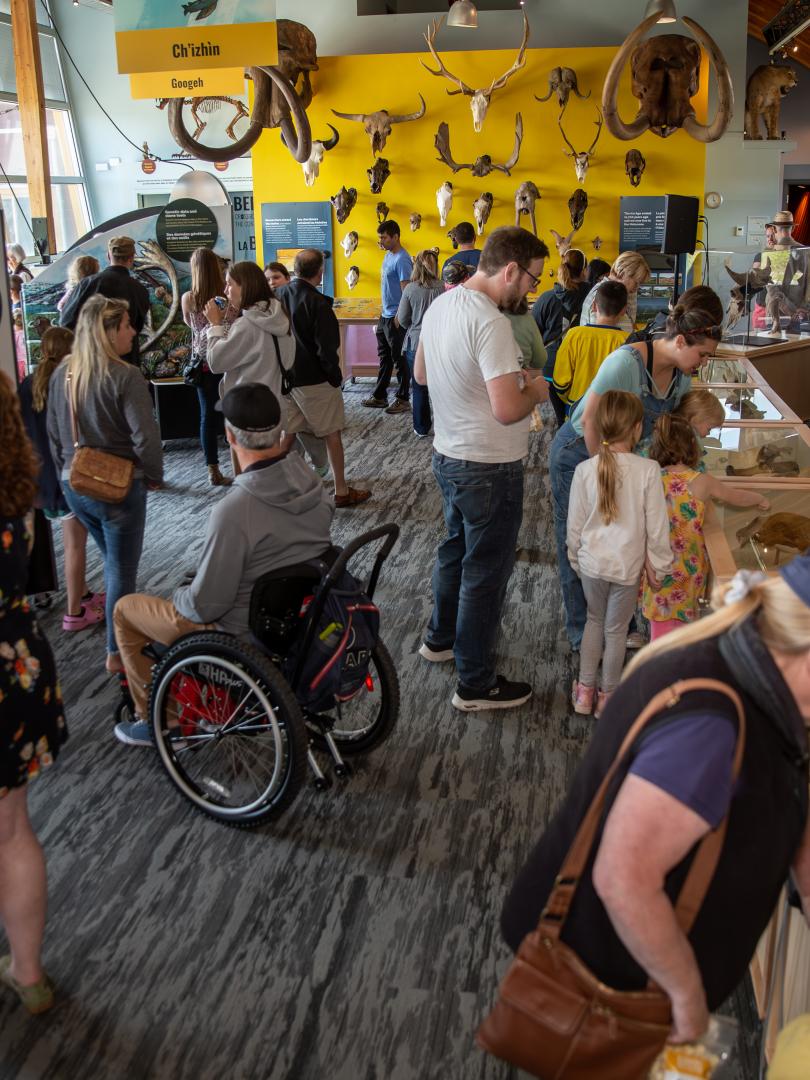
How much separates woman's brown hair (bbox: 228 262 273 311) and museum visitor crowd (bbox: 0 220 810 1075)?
0.01m

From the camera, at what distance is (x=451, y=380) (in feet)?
10.6

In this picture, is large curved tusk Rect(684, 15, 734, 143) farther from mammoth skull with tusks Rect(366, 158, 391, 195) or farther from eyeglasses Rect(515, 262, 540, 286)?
eyeglasses Rect(515, 262, 540, 286)

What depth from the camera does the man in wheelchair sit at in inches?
110

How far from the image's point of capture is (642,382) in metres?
3.57

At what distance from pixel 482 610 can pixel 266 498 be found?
1.05 m

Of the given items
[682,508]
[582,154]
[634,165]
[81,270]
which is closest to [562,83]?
[582,154]

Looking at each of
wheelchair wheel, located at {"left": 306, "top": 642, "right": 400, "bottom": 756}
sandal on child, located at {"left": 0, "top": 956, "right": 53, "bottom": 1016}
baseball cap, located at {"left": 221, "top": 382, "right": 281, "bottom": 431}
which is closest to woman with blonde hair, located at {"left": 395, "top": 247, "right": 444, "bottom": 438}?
wheelchair wheel, located at {"left": 306, "top": 642, "right": 400, "bottom": 756}

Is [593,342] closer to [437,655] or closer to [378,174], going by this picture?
[437,655]

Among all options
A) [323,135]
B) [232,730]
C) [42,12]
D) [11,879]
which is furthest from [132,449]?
[42,12]

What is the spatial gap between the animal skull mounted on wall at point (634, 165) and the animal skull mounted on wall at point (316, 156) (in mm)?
3118

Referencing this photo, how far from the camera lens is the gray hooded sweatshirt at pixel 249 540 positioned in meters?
2.78

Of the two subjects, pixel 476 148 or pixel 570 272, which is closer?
pixel 570 272

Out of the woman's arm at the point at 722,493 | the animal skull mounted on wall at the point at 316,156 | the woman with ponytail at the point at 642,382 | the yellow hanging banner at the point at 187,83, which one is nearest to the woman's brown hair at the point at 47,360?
the yellow hanging banner at the point at 187,83

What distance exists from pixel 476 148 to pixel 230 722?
8.93m
